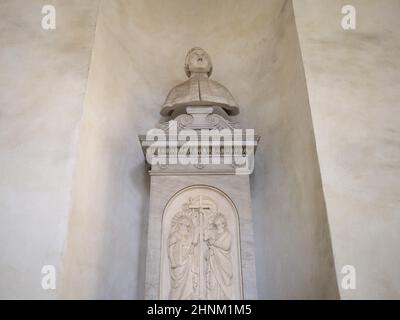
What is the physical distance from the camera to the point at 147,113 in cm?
434

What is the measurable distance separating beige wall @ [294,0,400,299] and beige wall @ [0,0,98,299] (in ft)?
6.37

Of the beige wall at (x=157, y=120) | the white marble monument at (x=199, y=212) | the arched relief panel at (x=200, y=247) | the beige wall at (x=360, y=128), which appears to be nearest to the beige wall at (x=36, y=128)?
the beige wall at (x=157, y=120)

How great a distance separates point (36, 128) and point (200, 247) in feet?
5.34

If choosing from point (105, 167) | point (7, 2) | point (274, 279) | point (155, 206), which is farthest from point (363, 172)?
point (7, 2)

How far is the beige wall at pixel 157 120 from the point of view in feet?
9.82

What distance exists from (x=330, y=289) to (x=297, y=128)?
4.70ft

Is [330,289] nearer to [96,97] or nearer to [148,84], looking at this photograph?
[96,97]

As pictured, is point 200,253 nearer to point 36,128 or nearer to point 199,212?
point 199,212

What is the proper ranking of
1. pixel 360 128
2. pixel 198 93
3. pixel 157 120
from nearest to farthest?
pixel 360 128 → pixel 198 93 → pixel 157 120

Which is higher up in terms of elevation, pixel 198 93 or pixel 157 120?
pixel 157 120

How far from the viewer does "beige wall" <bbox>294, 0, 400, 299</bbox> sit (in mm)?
2578

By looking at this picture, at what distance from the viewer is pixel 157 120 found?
4402 millimetres

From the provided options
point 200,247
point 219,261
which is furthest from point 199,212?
point 219,261

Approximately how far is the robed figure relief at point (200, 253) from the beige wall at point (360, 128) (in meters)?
0.88
